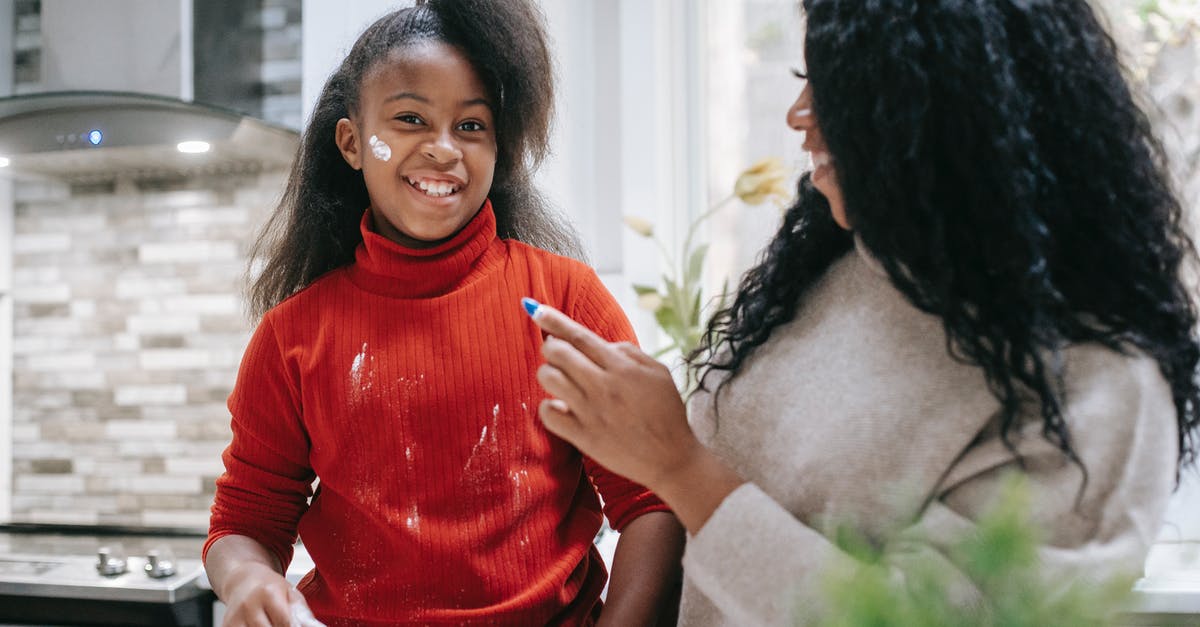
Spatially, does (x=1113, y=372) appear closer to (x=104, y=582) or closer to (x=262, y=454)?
(x=262, y=454)

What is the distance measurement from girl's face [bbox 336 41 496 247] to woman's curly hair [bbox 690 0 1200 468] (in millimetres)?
415

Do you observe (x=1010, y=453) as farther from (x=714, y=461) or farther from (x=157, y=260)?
(x=157, y=260)

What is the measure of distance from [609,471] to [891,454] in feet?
1.21

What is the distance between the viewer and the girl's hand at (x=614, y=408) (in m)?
0.71

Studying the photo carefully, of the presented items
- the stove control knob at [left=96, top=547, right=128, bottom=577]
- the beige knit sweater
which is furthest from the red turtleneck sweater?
the stove control knob at [left=96, top=547, right=128, bottom=577]

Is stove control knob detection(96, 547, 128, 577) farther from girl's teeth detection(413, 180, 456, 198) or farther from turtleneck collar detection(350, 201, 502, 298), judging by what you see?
girl's teeth detection(413, 180, 456, 198)

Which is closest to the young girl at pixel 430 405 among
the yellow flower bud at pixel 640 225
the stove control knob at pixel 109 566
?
the stove control knob at pixel 109 566

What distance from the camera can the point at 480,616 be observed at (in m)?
0.95

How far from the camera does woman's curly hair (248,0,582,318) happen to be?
3.37ft

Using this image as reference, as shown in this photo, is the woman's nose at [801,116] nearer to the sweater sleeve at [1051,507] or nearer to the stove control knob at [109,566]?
the sweater sleeve at [1051,507]

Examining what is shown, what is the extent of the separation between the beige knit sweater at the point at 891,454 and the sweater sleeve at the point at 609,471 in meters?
0.16

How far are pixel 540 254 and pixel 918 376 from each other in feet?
1.65

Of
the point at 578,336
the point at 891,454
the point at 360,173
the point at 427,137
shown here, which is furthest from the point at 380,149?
the point at 891,454

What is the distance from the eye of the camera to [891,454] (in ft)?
2.36
